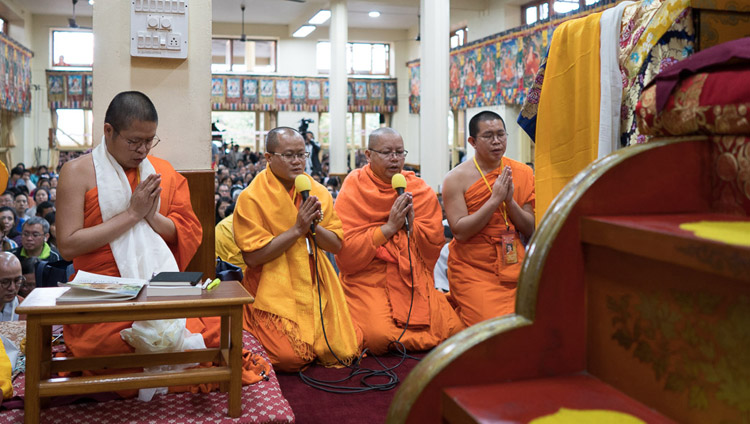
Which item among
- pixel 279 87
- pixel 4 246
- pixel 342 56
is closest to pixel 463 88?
pixel 342 56

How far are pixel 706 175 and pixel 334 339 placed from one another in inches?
107

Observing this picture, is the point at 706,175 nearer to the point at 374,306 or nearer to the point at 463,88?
the point at 374,306

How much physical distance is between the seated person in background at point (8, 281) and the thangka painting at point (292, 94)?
48.1 ft

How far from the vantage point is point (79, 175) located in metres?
2.73

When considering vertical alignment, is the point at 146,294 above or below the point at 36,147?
below

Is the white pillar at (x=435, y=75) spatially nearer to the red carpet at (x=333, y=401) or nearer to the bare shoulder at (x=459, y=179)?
the bare shoulder at (x=459, y=179)

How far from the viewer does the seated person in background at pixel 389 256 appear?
3916 millimetres

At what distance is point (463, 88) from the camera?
14500mm

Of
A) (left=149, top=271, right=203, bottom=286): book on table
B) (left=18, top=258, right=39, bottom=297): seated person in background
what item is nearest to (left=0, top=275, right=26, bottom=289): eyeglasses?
(left=18, top=258, right=39, bottom=297): seated person in background

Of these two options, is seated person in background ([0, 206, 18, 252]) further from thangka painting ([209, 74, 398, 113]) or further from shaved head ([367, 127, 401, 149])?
thangka painting ([209, 74, 398, 113])

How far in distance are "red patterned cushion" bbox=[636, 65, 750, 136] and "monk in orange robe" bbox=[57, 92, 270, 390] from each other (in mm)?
2074

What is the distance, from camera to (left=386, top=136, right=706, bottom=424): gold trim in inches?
40.1

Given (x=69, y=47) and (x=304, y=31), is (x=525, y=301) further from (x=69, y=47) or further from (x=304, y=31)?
(x=69, y=47)

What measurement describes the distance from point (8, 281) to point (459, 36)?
14025 mm
